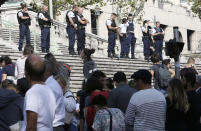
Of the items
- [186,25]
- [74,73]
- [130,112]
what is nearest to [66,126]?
[130,112]

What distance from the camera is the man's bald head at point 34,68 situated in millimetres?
6258

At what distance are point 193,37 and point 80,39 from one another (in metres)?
32.8

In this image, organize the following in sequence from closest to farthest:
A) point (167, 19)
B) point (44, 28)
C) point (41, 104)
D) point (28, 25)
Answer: point (41, 104) < point (28, 25) < point (44, 28) < point (167, 19)

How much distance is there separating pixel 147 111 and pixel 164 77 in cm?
717

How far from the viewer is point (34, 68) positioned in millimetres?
6270

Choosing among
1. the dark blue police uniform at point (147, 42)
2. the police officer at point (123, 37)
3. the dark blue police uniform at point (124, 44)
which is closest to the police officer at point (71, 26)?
the police officer at point (123, 37)

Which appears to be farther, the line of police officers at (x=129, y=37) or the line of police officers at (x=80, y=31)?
the line of police officers at (x=129, y=37)

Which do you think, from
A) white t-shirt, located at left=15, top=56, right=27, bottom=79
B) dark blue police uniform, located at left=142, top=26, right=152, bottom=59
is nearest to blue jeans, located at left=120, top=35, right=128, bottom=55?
dark blue police uniform, located at left=142, top=26, right=152, bottom=59

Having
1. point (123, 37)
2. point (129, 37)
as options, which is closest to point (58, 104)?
point (123, 37)

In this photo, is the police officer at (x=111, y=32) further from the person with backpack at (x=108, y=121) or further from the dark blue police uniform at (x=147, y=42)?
the person with backpack at (x=108, y=121)

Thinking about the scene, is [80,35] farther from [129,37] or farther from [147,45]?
[147,45]

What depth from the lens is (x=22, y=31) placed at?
65.4 ft

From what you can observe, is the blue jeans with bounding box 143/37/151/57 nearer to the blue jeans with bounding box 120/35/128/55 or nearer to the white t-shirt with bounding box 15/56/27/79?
the blue jeans with bounding box 120/35/128/55

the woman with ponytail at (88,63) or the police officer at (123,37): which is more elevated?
the police officer at (123,37)
